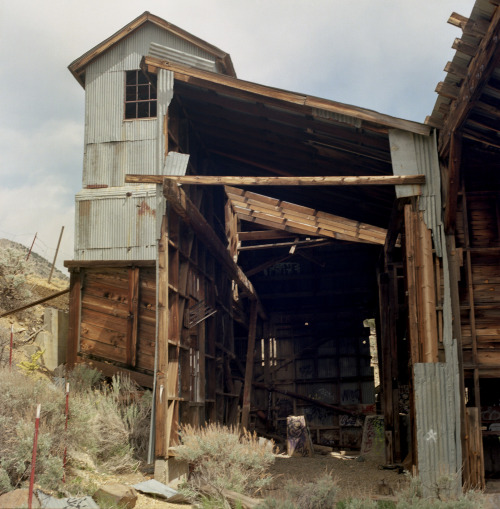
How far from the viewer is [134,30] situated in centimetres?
2194

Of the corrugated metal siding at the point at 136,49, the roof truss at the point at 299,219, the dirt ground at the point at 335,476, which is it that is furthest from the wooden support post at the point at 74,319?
the corrugated metal siding at the point at 136,49

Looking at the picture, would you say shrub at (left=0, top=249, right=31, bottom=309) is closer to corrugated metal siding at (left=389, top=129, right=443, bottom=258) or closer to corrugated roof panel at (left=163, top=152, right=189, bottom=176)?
corrugated roof panel at (left=163, top=152, right=189, bottom=176)

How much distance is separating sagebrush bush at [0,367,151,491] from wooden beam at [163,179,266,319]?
4.05 m

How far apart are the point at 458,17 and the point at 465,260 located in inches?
193

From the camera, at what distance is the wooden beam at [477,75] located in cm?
836

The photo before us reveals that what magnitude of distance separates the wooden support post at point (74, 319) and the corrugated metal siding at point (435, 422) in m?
11.1

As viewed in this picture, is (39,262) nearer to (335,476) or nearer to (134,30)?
(134,30)

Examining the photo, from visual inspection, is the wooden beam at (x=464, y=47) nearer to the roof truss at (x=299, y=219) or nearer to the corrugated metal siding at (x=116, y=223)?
the roof truss at (x=299, y=219)

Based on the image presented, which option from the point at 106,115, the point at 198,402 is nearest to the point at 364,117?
the point at 198,402

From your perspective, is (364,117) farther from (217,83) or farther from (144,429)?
(144,429)

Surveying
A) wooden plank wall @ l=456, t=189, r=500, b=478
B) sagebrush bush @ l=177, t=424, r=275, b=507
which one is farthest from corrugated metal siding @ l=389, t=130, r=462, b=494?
sagebrush bush @ l=177, t=424, r=275, b=507

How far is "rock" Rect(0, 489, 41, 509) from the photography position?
803 cm

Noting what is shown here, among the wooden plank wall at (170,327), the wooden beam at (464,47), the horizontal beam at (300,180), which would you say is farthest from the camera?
the wooden plank wall at (170,327)

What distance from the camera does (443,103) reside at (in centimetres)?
1080
